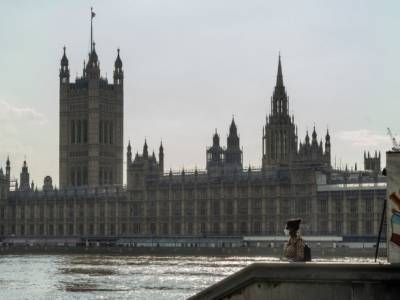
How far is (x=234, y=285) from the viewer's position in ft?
49.3

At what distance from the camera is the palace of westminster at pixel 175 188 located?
131750 millimetres

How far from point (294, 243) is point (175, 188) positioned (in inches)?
5271

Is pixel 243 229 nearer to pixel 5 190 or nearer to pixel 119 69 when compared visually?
pixel 5 190

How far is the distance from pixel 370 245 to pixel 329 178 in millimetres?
15897

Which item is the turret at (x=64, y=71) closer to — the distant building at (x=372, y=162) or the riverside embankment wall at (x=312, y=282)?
the distant building at (x=372, y=162)

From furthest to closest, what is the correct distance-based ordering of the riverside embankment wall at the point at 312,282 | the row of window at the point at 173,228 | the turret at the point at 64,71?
the turret at the point at 64,71 < the row of window at the point at 173,228 < the riverside embankment wall at the point at 312,282

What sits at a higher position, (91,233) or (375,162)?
(375,162)

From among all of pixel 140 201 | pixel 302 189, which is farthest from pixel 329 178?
pixel 140 201

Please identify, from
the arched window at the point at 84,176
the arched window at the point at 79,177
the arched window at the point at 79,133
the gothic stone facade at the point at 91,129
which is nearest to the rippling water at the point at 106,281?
the arched window at the point at 84,176

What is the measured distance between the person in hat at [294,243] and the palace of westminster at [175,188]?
107 metres

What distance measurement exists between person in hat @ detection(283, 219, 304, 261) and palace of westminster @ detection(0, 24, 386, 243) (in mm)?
107272

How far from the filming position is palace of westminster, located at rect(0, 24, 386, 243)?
131750 millimetres

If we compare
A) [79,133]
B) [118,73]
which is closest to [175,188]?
[79,133]

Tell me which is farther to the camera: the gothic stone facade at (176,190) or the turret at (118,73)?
the turret at (118,73)
